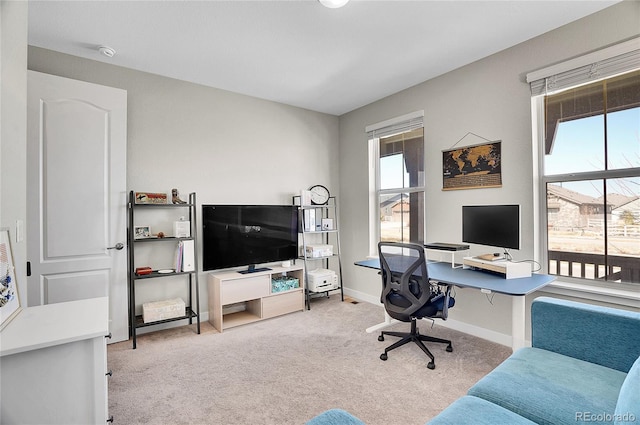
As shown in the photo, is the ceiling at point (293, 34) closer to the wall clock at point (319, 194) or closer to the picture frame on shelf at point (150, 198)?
the picture frame on shelf at point (150, 198)

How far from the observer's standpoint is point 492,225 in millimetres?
2582

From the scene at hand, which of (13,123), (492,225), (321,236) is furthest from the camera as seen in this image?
(321,236)

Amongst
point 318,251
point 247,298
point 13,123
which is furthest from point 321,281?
point 13,123

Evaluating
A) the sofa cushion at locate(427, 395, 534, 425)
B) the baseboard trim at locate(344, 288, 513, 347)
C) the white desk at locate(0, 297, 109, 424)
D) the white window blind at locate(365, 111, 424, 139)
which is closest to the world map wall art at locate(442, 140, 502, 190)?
the white window blind at locate(365, 111, 424, 139)

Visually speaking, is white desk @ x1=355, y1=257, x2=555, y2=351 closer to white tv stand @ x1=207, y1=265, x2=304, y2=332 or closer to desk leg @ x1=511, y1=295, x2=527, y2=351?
desk leg @ x1=511, y1=295, x2=527, y2=351

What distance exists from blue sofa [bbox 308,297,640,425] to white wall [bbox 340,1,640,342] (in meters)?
1.09

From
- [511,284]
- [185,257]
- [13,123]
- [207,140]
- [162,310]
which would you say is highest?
[207,140]

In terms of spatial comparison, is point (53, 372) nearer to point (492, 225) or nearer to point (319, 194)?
point (492, 225)

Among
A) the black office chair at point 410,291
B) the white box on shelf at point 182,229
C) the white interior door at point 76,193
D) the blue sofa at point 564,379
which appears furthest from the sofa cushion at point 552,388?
the white interior door at point 76,193

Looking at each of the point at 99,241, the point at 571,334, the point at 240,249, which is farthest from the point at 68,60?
the point at 571,334

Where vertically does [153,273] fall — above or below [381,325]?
above

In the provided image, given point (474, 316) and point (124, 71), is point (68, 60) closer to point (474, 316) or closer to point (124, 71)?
point (124, 71)

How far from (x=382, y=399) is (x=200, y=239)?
239cm

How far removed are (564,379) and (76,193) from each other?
3.53 metres
